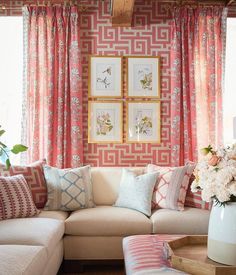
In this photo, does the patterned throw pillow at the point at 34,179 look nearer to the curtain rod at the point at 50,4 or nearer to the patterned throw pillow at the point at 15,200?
the patterned throw pillow at the point at 15,200

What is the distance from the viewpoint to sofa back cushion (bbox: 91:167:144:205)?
3.59m

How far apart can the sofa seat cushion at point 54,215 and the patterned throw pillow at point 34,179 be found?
0.42ft

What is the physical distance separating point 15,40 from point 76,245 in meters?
2.56

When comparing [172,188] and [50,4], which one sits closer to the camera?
[172,188]

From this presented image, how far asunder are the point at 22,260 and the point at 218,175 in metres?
1.11

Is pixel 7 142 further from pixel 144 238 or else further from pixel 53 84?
pixel 144 238

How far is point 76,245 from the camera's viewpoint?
9.99 feet

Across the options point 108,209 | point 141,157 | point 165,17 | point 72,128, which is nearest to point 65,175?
point 108,209

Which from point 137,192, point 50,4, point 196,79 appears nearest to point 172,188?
point 137,192

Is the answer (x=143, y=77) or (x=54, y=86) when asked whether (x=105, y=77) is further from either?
(x=54, y=86)

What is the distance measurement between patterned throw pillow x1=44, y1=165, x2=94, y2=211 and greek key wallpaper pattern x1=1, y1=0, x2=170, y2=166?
33.1 inches

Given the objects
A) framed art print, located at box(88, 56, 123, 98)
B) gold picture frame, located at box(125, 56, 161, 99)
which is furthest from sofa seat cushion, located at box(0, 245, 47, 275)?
gold picture frame, located at box(125, 56, 161, 99)

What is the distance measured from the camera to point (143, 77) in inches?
169

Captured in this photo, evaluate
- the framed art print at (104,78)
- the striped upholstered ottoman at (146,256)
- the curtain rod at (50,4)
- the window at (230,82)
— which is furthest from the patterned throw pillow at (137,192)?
the curtain rod at (50,4)
